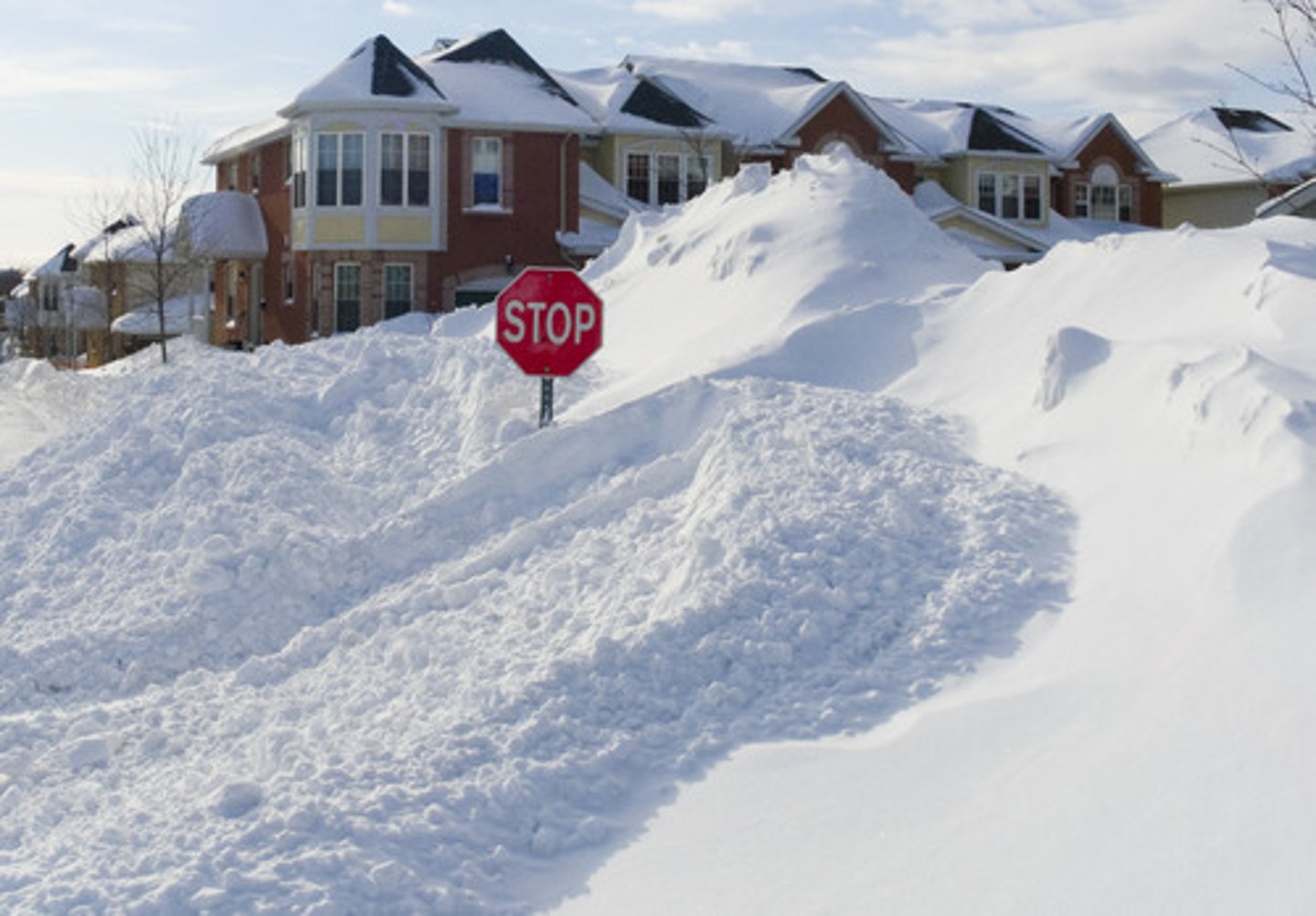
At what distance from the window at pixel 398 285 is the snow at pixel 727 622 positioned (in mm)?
18174

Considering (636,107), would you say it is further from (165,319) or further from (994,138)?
(165,319)

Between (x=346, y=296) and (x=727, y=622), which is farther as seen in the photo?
(x=346, y=296)

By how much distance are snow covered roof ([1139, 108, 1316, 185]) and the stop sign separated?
1299 inches

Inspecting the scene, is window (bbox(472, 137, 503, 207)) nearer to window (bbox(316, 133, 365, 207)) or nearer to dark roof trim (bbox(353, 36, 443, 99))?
dark roof trim (bbox(353, 36, 443, 99))

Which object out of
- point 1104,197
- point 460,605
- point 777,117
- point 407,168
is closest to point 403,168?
point 407,168

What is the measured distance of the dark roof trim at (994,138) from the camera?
132ft

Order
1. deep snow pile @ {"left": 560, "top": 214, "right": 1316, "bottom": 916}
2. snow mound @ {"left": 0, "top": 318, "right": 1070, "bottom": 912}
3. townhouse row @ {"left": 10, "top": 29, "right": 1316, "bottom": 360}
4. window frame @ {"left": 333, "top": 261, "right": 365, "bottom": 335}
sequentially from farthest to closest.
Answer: window frame @ {"left": 333, "top": 261, "right": 365, "bottom": 335} < townhouse row @ {"left": 10, "top": 29, "right": 1316, "bottom": 360} < snow mound @ {"left": 0, "top": 318, "right": 1070, "bottom": 912} < deep snow pile @ {"left": 560, "top": 214, "right": 1316, "bottom": 916}

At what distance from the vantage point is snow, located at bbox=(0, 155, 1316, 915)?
5512 millimetres

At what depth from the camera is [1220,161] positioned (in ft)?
146

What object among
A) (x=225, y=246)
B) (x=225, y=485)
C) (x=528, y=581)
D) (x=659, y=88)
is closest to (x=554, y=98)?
(x=659, y=88)

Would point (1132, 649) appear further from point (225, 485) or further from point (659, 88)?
point (659, 88)

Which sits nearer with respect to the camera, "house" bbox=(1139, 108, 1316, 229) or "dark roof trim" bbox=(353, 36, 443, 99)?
"dark roof trim" bbox=(353, 36, 443, 99)

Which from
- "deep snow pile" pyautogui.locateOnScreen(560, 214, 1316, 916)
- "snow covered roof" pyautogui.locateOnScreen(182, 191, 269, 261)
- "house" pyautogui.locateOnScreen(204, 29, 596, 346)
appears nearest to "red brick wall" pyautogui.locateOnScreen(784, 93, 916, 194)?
"house" pyautogui.locateOnScreen(204, 29, 596, 346)

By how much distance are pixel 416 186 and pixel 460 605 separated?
2393cm
